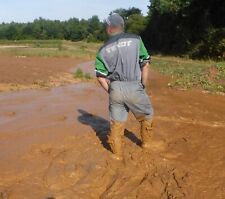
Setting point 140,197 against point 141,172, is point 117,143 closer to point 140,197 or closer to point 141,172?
point 141,172

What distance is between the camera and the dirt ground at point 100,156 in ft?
14.7

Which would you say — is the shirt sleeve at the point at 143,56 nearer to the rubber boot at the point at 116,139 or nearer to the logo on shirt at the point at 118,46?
the logo on shirt at the point at 118,46

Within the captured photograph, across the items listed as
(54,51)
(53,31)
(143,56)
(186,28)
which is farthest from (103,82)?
(53,31)

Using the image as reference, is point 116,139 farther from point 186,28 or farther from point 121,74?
point 186,28

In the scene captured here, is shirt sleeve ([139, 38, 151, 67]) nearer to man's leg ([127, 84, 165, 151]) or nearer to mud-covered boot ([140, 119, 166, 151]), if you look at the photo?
man's leg ([127, 84, 165, 151])

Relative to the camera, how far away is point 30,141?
21.0 ft

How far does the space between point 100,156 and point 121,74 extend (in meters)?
1.16

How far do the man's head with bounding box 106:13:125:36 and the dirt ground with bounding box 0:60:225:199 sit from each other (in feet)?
5.51

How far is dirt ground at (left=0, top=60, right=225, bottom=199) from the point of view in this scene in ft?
14.7

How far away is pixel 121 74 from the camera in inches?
210

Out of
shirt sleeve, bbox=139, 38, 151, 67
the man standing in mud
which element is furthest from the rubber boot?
shirt sleeve, bbox=139, 38, 151, 67

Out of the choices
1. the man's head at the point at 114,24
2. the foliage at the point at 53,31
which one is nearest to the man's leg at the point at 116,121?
the man's head at the point at 114,24

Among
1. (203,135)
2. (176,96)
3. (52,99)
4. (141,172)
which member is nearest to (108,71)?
(141,172)

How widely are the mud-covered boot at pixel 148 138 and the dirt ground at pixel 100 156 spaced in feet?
0.41
